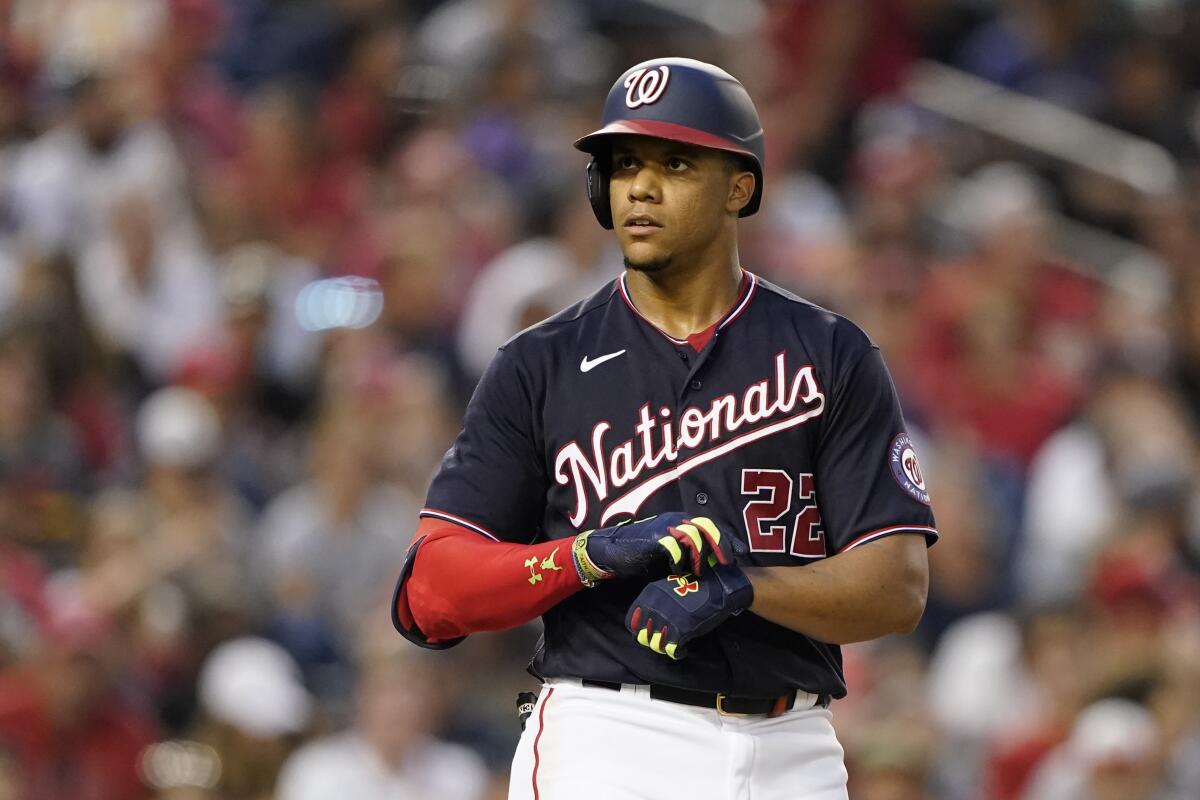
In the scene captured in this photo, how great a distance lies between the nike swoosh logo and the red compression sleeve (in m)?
0.34

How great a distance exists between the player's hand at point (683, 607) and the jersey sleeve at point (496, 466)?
1.35 feet

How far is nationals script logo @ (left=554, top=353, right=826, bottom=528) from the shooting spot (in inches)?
139

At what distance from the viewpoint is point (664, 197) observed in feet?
11.6

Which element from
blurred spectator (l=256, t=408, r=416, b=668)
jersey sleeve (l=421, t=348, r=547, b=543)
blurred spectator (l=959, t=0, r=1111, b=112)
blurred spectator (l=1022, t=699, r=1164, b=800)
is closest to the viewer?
jersey sleeve (l=421, t=348, r=547, b=543)

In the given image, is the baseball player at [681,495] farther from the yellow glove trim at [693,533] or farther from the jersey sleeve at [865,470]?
the yellow glove trim at [693,533]

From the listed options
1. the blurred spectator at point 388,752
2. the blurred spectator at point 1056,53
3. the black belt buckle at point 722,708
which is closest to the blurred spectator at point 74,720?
the blurred spectator at point 388,752

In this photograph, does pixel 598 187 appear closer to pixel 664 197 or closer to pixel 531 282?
pixel 664 197

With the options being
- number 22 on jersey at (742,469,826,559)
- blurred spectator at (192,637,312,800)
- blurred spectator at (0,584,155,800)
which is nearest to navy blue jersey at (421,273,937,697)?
number 22 on jersey at (742,469,826,559)

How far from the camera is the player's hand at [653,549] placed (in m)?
3.24

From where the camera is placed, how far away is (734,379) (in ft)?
11.8

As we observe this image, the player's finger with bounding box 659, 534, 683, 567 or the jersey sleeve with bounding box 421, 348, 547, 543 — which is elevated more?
the jersey sleeve with bounding box 421, 348, 547, 543

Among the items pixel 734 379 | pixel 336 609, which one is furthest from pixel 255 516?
pixel 734 379

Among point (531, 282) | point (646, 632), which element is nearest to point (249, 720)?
point (531, 282)

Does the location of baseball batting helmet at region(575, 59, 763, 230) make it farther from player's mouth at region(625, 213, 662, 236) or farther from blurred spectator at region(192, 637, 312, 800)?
blurred spectator at region(192, 637, 312, 800)
